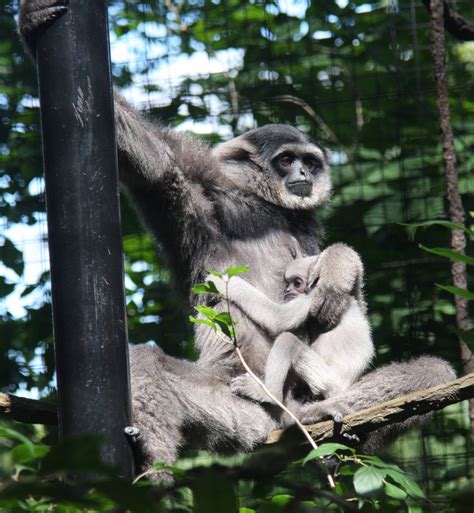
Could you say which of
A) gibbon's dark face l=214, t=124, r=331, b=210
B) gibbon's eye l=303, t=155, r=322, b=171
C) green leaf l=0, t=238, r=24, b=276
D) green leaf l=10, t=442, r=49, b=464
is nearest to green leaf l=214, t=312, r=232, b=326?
green leaf l=10, t=442, r=49, b=464

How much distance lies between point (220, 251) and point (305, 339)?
26.2 inches

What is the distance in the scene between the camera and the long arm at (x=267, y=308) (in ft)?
13.7

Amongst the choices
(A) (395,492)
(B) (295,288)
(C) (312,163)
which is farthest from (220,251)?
(A) (395,492)

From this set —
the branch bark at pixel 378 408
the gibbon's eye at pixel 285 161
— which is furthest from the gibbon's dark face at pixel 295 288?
the branch bark at pixel 378 408

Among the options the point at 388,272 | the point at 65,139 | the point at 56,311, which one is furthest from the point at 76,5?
the point at 388,272

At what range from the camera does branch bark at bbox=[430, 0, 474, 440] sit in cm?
461

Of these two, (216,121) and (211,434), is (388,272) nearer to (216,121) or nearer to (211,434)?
(216,121)

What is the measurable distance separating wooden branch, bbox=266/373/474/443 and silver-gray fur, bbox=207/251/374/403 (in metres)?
0.50

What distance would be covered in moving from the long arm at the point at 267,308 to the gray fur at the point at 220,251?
2.4 inches

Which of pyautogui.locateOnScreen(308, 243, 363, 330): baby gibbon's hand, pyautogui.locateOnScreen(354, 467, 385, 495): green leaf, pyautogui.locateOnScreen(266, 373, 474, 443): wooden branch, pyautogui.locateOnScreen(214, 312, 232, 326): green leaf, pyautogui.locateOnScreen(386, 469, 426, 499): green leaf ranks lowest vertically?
pyautogui.locateOnScreen(386, 469, 426, 499): green leaf

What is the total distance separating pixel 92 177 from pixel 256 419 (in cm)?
190

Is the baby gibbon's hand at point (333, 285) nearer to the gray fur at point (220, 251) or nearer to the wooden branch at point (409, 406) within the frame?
the gray fur at point (220, 251)

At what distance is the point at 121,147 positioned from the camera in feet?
13.1

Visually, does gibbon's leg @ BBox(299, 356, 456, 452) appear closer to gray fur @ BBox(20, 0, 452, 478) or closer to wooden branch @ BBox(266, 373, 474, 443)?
gray fur @ BBox(20, 0, 452, 478)
